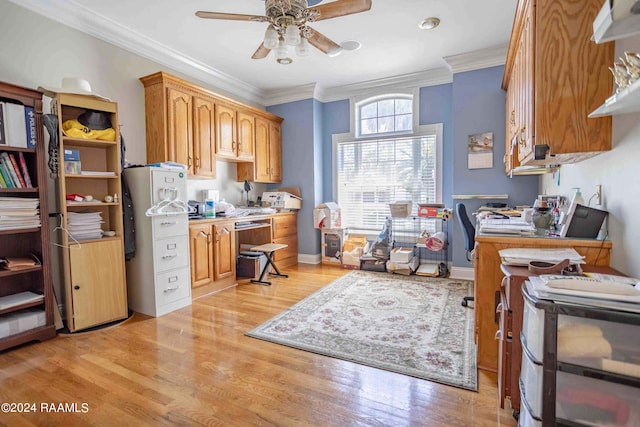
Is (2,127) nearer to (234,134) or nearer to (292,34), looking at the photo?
(292,34)

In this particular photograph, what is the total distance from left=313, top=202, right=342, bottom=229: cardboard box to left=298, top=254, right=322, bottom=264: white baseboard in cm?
53

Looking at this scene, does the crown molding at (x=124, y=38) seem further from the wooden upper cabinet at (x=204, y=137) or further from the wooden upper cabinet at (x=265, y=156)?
the wooden upper cabinet at (x=265, y=156)

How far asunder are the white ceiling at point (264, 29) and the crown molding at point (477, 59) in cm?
5

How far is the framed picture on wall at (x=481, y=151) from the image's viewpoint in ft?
13.3

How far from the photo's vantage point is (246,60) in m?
4.12

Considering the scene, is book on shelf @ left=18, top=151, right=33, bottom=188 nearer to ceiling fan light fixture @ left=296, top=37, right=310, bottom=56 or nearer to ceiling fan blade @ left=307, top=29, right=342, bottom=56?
ceiling fan light fixture @ left=296, top=37, right=310, bottom=56

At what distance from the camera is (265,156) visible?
512 centimetres

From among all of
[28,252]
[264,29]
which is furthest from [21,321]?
[264,29]

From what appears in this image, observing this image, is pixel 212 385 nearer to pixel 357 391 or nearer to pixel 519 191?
pixel 357 391

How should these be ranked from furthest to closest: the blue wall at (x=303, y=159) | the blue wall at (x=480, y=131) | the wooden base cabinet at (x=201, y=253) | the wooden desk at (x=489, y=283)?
the blue wall at (x=303, y=159), the blue wall at (x=480, y=131), the wooden base cabinet at (x=201, y=253), the wooden desk at (x=489, y=283)

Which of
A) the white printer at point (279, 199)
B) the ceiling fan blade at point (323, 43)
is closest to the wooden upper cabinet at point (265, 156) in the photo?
the white printer at point (279, 199)

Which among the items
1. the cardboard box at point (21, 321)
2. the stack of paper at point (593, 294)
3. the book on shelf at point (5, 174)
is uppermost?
the book on shelf at point (5, 174)

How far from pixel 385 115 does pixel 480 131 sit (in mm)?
1482

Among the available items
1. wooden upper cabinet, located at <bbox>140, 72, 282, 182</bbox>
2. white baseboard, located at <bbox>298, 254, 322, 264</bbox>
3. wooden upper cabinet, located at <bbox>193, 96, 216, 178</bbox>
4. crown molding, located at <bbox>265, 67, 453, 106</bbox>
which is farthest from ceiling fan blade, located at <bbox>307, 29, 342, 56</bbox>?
white baseboard, located at <bbox>298, 254, 322, 264</bbox>
